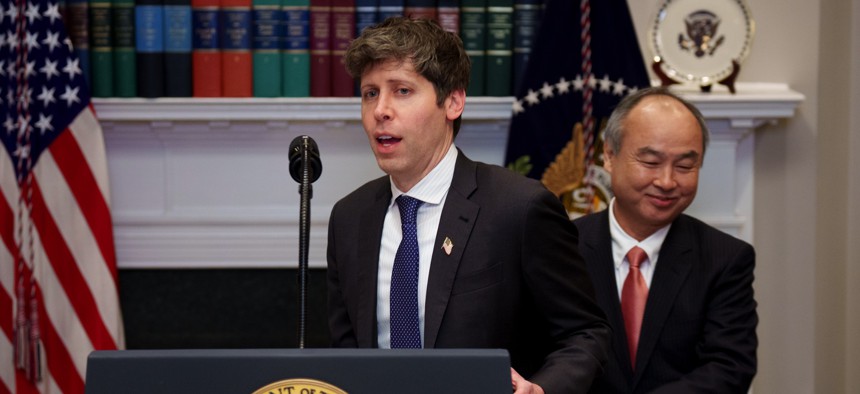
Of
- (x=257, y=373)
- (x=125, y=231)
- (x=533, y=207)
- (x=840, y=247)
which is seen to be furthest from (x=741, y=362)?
(x=125, y=231)

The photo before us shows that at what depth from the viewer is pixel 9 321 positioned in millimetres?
3514

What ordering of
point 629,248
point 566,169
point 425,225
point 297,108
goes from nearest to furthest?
point 425,225, point 629,248, point 566,169, point 297,108

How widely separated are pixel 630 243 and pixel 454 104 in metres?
0.91

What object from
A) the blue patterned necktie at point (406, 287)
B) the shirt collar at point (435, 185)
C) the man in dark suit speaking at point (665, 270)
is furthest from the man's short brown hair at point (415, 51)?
the man in dark suit speaking at point (665, 270)

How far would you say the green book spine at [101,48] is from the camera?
3627mm

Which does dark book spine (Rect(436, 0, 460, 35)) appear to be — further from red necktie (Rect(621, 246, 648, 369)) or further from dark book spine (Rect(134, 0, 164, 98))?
red necktie (Rect(621, 246, 648, 369))

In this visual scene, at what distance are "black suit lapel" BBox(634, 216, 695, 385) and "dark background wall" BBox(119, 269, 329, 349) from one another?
5.14 feet

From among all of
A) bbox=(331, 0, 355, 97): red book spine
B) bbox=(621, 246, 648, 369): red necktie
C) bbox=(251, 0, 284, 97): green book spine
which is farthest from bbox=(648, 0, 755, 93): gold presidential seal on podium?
bbox=(251, 0, 284, 97): green book spine

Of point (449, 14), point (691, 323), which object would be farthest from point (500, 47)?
point (691, 323)

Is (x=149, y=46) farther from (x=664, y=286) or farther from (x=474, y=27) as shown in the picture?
(x=664, y=286)

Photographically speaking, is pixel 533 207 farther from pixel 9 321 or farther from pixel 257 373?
pixel 9 321

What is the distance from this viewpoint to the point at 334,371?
1.38 metres

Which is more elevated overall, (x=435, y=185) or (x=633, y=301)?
(x=435, y=185)

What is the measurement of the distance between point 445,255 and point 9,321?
216cm
